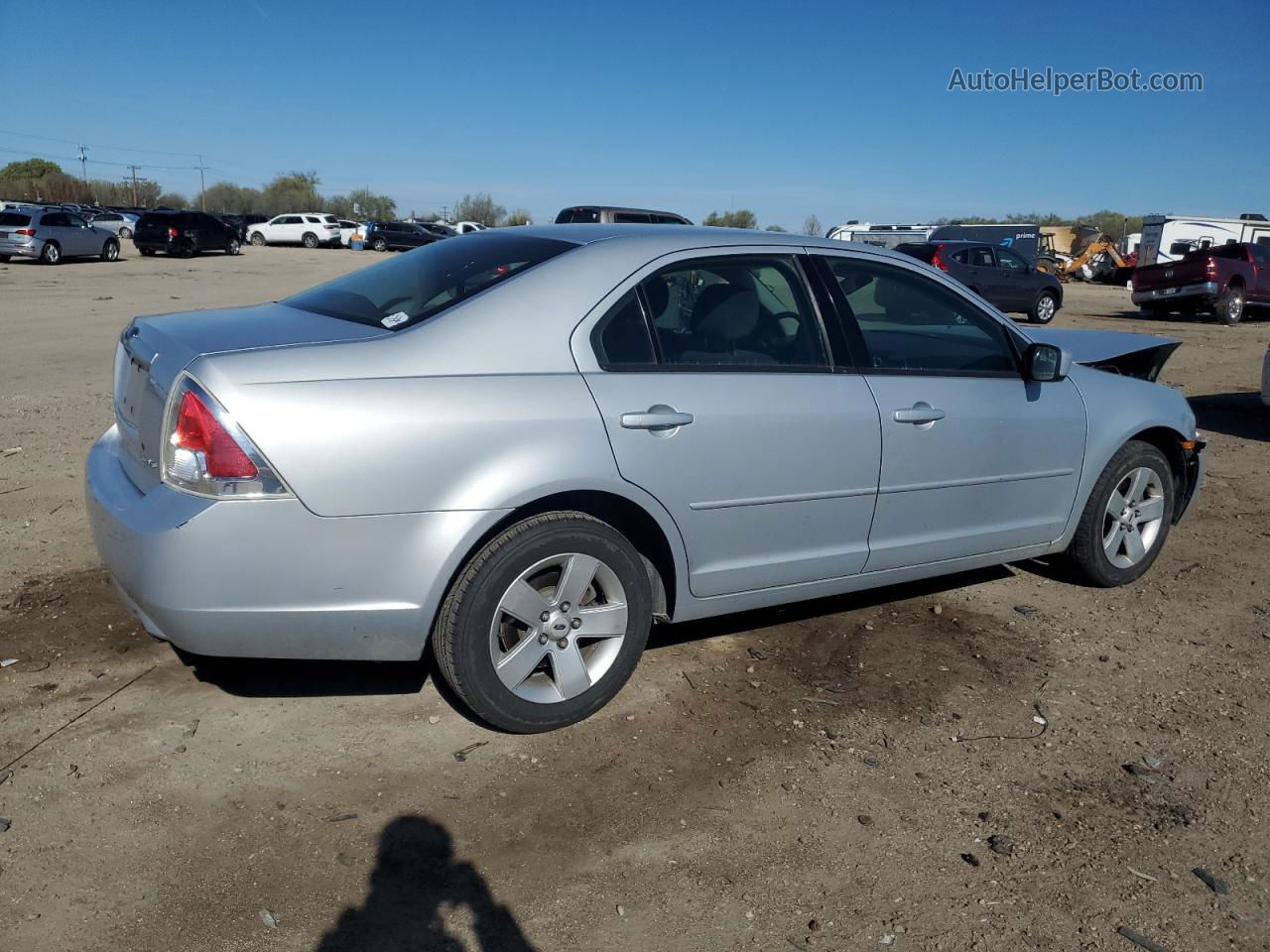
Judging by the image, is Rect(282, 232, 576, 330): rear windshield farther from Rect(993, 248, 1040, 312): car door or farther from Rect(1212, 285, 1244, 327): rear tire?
Rect(1212, 285, 1244, 327): rear tire

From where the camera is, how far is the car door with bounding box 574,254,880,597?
11.5ft

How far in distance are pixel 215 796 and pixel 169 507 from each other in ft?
2.82

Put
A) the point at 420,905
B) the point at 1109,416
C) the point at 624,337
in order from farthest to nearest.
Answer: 1. the point at 1109,416
2. the point at 624,337
3. the point at 420,905

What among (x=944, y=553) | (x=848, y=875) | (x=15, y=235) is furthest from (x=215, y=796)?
(x=15, y=235)

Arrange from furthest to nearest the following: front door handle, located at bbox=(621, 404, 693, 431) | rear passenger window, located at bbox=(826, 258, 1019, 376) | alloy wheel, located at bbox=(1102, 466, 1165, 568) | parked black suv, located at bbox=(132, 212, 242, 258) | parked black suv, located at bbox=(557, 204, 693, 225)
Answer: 1. parked black suv, located at bbox=(132, 212, 242, 258)
2. parked black suv, located at bbox=(557, 204, 693, 225)
3. alloy wheel, located at bbox=(1102, 466, 1165, 568)
4. rear passenger window, located at bbox=(826, 258, 1019, 376)
5. front door handle, located at bbox=(621, 404, 693, 431)

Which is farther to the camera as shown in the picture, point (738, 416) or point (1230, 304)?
point (1230, 304)

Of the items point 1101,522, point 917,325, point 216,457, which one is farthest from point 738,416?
point 1101,522

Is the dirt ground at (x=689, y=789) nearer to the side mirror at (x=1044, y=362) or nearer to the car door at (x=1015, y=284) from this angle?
the side mirror at (x=1044, y=362)

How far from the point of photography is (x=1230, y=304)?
21891mm

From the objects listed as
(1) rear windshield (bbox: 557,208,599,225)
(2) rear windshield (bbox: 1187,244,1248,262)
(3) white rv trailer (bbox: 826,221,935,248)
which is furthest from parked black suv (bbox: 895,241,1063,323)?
(3) white rv trailer (bbox: 826,221,935,248)

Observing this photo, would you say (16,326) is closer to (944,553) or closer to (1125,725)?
(944,553)

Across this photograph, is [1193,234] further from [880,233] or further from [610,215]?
[610,215]

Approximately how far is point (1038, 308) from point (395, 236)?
32059 mm

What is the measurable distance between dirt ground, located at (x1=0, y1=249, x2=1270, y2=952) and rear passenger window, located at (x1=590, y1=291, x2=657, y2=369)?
1.24 meters
